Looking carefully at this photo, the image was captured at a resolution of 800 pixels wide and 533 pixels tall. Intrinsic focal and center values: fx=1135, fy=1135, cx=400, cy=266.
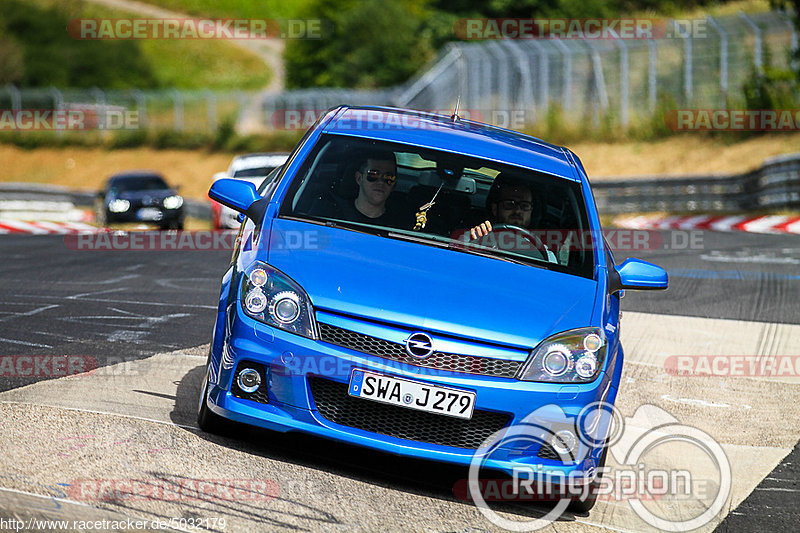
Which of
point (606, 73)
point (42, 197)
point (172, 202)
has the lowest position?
point (42, 197)

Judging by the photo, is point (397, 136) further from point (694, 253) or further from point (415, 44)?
point (415, 44)

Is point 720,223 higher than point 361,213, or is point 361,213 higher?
point 361,213

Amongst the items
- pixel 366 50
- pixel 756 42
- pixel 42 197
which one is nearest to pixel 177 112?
pixel 366 50

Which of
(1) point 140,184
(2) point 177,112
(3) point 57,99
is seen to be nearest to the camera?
(1) point 140,184

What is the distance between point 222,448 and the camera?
512 cm

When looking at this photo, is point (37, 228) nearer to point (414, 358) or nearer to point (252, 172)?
point (252, 172)

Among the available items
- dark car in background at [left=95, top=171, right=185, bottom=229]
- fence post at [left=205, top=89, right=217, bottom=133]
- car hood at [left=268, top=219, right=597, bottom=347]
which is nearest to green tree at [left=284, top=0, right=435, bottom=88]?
fence post at [left=205, top=89, right=217, bottom=133]

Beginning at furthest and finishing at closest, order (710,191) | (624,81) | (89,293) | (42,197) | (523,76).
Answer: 1. (523,76)
2. (624,81)
3. (42,197)
4. (710,191)
5. (89,293)

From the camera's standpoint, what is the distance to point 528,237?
5910mm

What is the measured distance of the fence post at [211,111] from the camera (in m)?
52.9

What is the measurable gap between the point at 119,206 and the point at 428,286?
20.1 meters

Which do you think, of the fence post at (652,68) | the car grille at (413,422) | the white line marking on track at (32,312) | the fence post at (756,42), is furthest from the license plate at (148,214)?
the car grille at (413,422)

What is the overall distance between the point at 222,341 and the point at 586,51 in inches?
1100

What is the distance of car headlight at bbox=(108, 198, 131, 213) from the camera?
2411 centimetres
